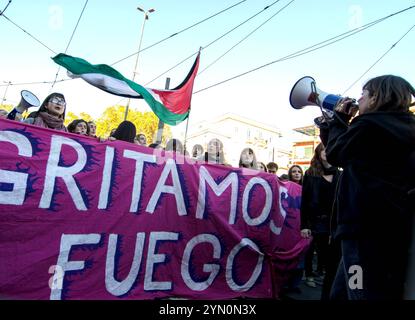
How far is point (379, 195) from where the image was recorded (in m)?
1.51

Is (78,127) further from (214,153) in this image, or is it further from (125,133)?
(214,153)

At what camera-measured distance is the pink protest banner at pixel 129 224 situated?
2.35 metres

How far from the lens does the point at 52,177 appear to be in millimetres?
2492

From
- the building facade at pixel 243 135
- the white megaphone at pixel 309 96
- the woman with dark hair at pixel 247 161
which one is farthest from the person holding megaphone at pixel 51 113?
the building facade at pixel 243 135

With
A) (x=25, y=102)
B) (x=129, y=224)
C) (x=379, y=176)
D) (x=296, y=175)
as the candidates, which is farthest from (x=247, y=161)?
(x=25, y=102)

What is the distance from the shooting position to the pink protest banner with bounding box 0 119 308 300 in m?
2.35

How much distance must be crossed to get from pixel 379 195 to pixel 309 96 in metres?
1.25

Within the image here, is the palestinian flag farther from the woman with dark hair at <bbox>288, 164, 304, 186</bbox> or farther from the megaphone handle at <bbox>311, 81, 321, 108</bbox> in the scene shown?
the megaphone handle at <bbox>311, 81, 321, 108</bbox>

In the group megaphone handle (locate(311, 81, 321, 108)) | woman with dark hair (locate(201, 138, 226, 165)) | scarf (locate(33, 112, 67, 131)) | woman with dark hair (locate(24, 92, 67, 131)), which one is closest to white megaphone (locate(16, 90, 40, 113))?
Answer: woman with dark hair (locate(24, 92, 67, 131))

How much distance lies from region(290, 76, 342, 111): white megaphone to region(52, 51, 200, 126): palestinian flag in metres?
2.12

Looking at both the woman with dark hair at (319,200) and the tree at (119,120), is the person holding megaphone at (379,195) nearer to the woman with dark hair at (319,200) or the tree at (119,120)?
the woman with dark hair at (319,200)
